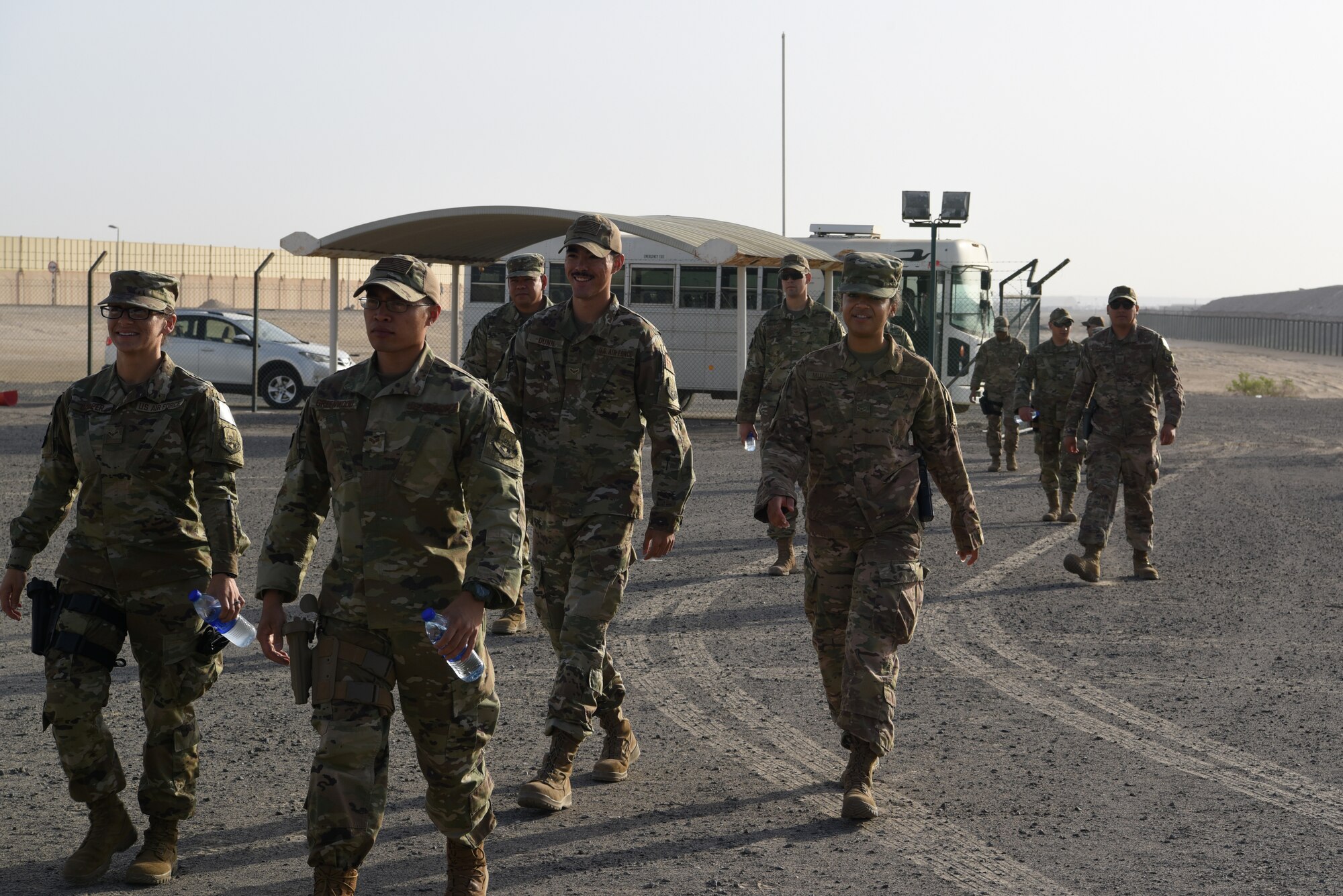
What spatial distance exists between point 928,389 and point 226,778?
9.91 ft

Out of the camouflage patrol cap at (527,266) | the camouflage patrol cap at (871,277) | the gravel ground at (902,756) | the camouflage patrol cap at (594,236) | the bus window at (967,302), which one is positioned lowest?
the gravel ground at (902,756)

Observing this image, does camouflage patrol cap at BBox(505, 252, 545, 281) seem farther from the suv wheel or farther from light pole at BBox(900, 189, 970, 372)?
the suv wheel

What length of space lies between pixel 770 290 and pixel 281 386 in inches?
314

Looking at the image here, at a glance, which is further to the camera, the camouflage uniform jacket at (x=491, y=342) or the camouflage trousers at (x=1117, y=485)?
the camouflage trousers at (x=1117, y=485)

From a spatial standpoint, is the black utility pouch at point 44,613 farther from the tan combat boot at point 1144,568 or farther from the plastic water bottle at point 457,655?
the tan combat boot at point 1144,568

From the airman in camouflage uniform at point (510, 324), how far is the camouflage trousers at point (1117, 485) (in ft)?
13.3

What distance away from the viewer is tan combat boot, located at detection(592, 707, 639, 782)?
18.3ft

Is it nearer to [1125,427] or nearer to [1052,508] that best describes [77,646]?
[1125,427]

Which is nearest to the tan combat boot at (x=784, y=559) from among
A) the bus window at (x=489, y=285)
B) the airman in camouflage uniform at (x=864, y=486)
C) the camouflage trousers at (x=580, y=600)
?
the airman in camouflage uniform at (x=864, y=486)

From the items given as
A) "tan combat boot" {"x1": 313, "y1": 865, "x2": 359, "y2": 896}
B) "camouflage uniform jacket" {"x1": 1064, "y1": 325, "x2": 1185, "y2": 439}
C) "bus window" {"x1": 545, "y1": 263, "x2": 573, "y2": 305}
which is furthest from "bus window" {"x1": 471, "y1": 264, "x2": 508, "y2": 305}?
"tan combat boot" {"x1": 313, "y1": 865, "x2": 359, "y2": 896}

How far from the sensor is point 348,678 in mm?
3924

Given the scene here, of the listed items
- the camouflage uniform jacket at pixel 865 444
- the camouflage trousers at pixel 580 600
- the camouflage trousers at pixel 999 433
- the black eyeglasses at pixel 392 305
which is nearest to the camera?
the black eyeglasses at pixel 392 305

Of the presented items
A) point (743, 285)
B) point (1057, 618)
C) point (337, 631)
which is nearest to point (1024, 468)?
point (743, 285)

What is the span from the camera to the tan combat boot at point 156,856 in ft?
14.5
